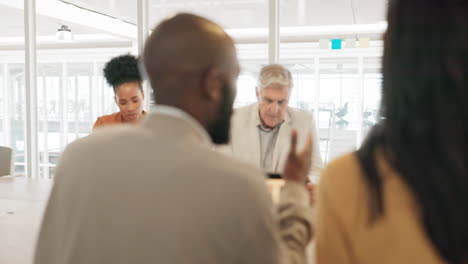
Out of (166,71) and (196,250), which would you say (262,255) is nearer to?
(196,250)

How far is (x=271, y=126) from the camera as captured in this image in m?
2.94

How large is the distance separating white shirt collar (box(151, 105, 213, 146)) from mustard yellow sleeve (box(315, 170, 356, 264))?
27 centimetres

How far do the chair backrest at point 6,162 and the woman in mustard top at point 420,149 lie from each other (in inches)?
144

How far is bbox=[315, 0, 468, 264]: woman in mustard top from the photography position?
0.61 metres

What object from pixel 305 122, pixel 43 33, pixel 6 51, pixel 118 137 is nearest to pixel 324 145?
pixel 305 122

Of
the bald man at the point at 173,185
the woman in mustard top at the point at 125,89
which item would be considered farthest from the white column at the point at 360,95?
the bald man at the point at 173,185

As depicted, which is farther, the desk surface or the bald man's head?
the desk surface

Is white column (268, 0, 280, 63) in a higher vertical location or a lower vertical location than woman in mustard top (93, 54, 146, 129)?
higher

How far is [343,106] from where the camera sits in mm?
6387

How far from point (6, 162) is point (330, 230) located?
3635 mm

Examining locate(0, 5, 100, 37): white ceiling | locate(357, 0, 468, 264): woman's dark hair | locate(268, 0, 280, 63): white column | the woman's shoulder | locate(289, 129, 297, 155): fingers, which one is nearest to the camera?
locate(357, 0, 468, 264): woman's dark hair

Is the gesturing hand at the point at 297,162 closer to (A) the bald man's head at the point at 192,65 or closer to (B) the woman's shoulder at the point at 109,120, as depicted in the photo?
(A) the bald man's head at the point at 192,65

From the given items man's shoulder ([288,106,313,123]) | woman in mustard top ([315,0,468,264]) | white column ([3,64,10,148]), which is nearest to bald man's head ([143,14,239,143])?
woman in mustard top ([315,0,468,264])

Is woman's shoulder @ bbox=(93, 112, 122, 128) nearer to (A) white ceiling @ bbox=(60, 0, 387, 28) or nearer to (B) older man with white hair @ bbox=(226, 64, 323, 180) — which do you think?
(B) older man with white hair @ bbox=(226, 64, 323, 180)
